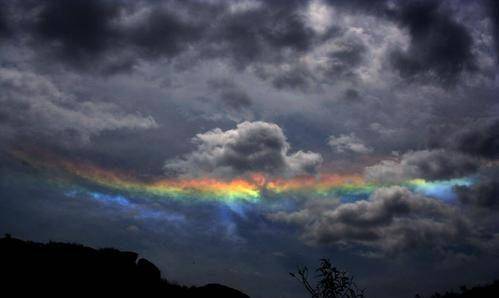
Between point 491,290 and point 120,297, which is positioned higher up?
point 491,290

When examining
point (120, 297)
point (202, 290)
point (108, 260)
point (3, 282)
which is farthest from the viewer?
point (202, 290)

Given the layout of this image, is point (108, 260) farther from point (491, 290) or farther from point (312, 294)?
point (491, 290)

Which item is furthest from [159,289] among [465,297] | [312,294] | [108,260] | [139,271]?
[465,297]

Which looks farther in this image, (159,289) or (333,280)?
(159,289)

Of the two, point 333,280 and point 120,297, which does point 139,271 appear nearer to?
point 120,297

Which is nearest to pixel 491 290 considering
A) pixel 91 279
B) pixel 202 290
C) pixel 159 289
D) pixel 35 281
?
pixel 202 290

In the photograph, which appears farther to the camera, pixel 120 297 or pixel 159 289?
pixel 159 289

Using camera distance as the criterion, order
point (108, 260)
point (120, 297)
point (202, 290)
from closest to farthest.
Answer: point (120, 297), point (108, 260), point (202, 290)
